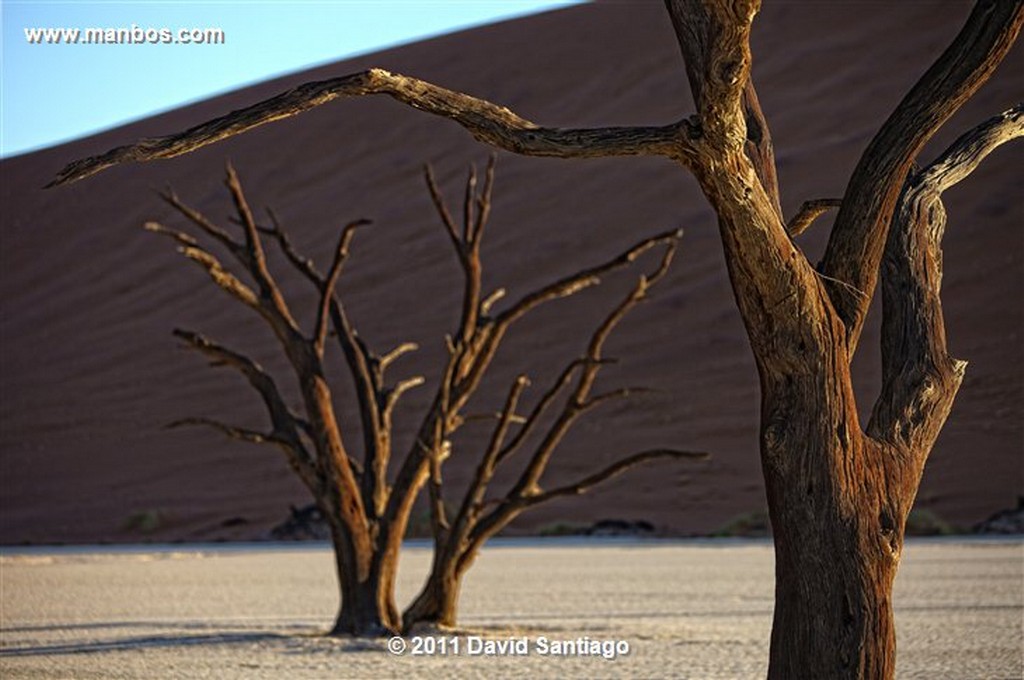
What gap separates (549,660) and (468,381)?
183 centimetres

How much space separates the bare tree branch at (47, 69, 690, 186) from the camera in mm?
4551

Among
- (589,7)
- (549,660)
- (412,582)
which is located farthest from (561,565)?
(589,7)

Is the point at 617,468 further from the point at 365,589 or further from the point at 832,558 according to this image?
the point at 832,558

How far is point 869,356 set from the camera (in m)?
29.2

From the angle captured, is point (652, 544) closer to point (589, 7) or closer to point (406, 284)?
point (406, 284)

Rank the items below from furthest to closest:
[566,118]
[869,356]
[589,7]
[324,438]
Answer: [589,7], [566,118], [869,356], [324,438]

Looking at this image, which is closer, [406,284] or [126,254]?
[406,284]

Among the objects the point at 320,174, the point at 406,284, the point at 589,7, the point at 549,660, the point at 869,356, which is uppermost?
the point at 589,7

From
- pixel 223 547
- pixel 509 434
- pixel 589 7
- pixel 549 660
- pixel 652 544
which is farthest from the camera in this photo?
pixel 589 7

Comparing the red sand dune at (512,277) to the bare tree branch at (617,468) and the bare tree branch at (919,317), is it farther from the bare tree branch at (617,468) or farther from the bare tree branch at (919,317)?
the bare tree branch at (919,317)

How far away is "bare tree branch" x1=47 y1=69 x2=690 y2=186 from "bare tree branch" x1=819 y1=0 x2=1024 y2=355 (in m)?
0.86

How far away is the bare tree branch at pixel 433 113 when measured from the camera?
4551mm

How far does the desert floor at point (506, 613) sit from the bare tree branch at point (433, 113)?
13.5ft

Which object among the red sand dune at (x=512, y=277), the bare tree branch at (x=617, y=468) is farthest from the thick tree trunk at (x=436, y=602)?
the red sand dune at (x=512, y=277)
